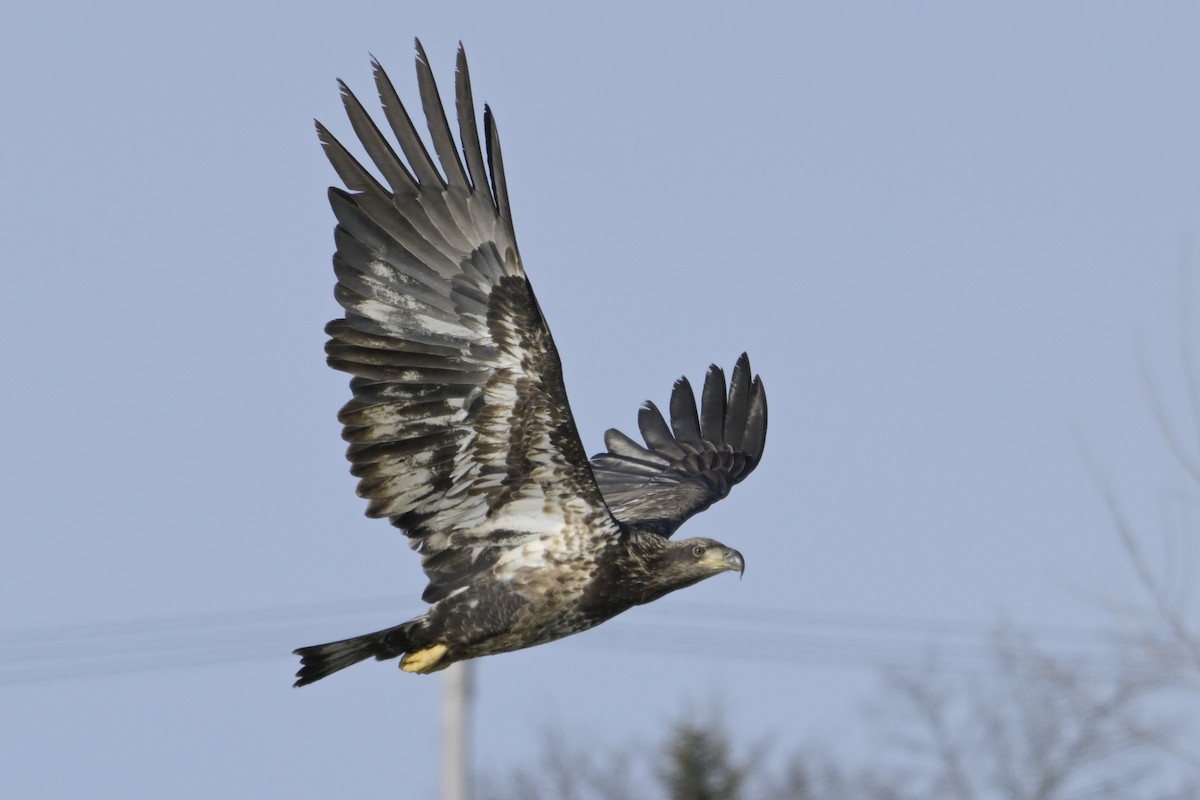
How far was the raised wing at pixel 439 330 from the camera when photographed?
35.3 feet

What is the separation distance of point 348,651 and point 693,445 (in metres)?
3.72

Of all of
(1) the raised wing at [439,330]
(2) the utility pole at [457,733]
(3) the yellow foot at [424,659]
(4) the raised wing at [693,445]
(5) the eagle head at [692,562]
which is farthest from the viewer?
(2) the utility pole at [457,733]

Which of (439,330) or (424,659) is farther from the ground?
(439,330)

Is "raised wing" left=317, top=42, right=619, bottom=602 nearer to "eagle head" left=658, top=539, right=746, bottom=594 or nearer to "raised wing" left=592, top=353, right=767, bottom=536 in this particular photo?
"eagle head" left=658, top=539, right=746, bottom=594

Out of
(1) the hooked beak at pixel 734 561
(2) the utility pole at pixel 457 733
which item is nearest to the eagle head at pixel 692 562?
(1) the hooked beak at pixel 734 561

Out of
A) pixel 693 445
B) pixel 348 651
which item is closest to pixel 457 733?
pixel 693 445

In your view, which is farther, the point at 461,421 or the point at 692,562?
the point at 692,562

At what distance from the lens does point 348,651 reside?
37.2 ft

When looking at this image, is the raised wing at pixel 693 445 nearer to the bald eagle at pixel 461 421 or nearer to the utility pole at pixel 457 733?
the bald eagle at pixel 461 421

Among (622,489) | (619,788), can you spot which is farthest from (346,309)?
(619,788)

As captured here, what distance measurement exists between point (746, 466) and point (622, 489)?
0.75 metres

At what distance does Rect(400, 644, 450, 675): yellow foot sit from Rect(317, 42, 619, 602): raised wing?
71 cm

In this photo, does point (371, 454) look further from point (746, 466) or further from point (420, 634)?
point (746, 466)

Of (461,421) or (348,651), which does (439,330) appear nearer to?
(461,421)
